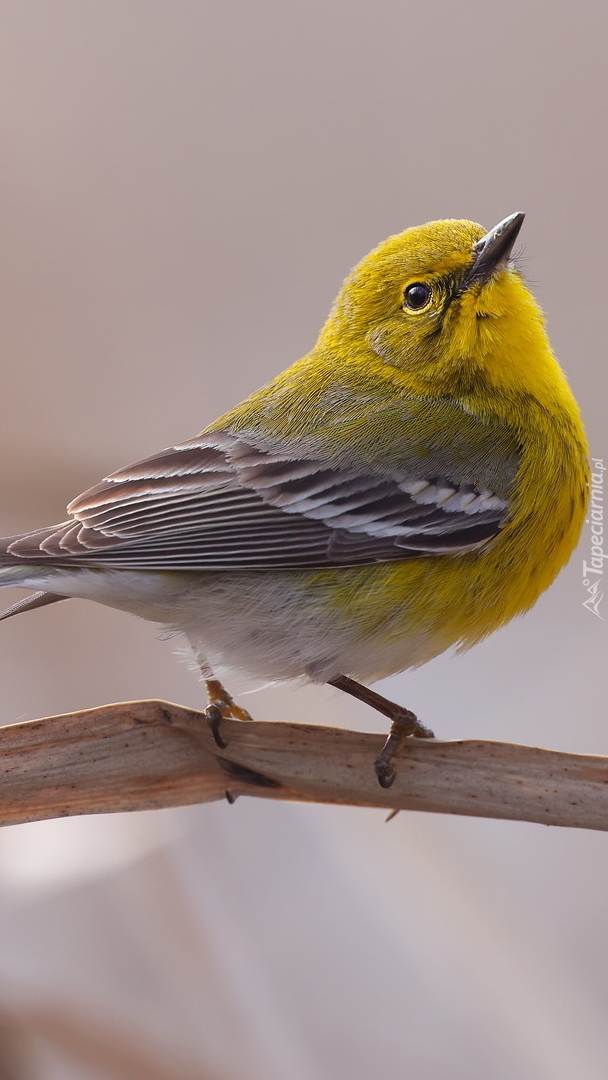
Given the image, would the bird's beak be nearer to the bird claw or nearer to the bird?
the bird

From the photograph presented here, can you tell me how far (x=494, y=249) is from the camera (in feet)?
4.37

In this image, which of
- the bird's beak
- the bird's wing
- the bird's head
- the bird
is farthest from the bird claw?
the bird's beak

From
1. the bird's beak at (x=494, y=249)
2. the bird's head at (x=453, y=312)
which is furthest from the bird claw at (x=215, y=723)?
the bird's beak at (x=494, y=249)

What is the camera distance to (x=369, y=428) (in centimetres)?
143

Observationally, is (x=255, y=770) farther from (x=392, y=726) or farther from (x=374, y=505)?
(x=374, y=505)

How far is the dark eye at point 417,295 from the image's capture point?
56.1 inches

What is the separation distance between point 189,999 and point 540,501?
1.23 metres

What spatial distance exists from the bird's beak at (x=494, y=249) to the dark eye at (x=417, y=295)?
0.06m

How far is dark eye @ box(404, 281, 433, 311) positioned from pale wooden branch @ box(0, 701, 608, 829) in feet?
2.13

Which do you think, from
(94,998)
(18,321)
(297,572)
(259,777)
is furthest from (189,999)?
(18,321)

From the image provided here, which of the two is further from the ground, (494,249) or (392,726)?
(494,249)

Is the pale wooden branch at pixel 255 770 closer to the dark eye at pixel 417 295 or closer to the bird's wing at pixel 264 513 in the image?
the bird's wing at pixel 264 513

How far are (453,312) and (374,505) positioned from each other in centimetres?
31

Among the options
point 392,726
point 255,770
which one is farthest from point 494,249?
point 255,770
